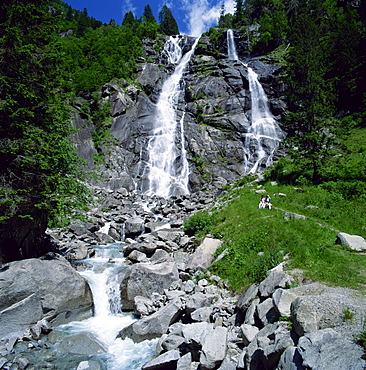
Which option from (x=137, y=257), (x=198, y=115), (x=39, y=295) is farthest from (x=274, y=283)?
(x=198, y=115)

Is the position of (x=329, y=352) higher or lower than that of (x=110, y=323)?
higher

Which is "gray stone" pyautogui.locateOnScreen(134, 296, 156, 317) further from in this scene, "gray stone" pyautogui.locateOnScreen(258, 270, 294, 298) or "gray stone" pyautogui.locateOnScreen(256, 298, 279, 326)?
"gray stone" pyautogui.locateOnScreen(256, 298, 279, 326)

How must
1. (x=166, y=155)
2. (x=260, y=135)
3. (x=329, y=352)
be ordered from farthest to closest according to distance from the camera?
(x=260, y=135) → (x=166, y=155) → (x=329, y=352)

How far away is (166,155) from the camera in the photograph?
4012cm

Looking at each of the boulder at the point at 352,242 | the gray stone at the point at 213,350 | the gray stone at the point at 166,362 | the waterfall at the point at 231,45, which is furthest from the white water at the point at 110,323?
the waterfall at the point at 231,45

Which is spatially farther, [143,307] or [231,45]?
[231,45]

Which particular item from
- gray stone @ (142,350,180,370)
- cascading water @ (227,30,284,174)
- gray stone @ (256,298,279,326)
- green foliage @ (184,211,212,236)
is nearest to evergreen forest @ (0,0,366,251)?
gray stone @ (142,350,180,370)

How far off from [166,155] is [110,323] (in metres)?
31.8

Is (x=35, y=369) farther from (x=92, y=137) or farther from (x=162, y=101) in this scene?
(x=162, y=101)

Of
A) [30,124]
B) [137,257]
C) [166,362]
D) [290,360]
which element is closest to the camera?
[290,360]

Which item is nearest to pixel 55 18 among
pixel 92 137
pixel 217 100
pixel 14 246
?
pixel 14 246

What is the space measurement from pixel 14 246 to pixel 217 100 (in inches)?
1758

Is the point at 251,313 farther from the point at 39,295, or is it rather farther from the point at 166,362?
the point at 39,295

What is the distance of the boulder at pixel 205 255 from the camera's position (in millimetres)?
11562
